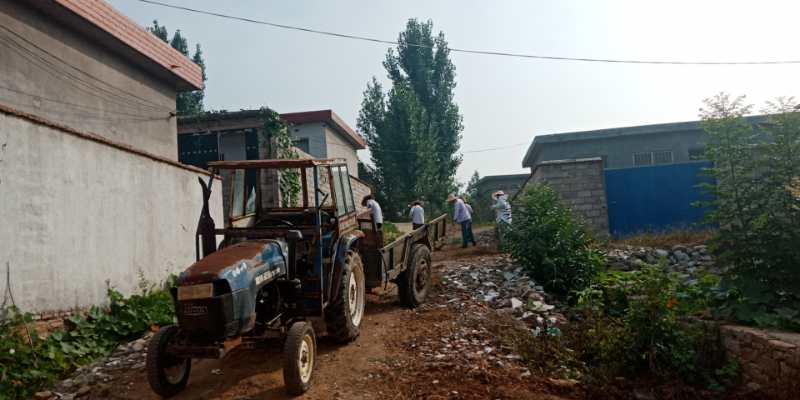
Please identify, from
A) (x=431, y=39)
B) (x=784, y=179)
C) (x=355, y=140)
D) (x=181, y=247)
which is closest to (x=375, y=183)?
(x=355, y=140)

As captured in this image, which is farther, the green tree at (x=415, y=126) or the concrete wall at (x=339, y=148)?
the green tree at (x=415, y=126)

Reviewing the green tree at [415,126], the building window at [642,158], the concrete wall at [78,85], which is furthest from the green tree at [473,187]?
the concrete wall at [78,85]

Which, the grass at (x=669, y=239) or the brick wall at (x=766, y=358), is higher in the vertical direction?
the grass at (x=669, y=239)

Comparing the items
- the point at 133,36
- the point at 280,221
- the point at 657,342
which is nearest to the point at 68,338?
the point at 280,221

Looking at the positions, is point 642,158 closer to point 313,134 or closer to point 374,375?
point 313,134

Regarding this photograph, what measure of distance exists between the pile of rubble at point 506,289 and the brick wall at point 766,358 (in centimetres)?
191

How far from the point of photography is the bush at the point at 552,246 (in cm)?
852

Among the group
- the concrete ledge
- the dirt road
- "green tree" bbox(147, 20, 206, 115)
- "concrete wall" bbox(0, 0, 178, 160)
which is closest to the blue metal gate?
the dirt road

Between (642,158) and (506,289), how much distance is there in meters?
13.4

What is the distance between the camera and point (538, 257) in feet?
28.8

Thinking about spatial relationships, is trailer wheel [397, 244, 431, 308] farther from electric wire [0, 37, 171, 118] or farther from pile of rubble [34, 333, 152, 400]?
electric wire [0, 37, 171, 118]

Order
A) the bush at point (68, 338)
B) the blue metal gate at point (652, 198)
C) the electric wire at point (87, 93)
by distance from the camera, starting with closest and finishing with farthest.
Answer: the bush at point (68, 338)
the electric wire at point (87, 93)
the blue metal gate at point (652, 198)

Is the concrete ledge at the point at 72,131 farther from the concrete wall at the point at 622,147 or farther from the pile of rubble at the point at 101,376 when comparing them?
the concrete wall at the point at 622,147

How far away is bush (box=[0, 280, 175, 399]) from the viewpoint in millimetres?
5113
